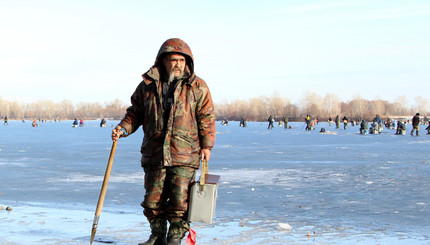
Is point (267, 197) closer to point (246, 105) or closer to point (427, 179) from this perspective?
point (427, 179)

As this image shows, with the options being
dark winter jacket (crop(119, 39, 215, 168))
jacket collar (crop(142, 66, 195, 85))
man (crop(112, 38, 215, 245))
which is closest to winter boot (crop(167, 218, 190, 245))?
man (crop(112, 38, 215, 245))

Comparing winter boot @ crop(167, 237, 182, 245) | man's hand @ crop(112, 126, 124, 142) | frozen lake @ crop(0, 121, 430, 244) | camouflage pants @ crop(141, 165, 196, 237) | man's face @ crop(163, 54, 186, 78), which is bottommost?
frozen lake @ crop(0, 121, 430, 244)

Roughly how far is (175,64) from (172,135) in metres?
0.58

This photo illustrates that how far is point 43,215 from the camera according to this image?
593 cm

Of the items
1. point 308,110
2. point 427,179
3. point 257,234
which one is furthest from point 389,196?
point 308,110

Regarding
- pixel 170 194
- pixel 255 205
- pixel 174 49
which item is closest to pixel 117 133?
pixel 170 194

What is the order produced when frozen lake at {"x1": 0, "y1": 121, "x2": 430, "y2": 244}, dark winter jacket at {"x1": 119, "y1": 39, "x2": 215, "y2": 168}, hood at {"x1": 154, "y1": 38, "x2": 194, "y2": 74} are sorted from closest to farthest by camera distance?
dark winter jacket at {"x1": 119, "y1": 39, "x2": 215, "y2": 168}
hood at {"x1": 154, "y1": 38, "x2": 194, "y2": 74}
frozen lake at {"x1": 0, "y1": 121, "x2": 430, "y2": 244}

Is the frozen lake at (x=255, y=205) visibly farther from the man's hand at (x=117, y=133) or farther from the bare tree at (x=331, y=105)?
the bare tree at (x=331, y=105)

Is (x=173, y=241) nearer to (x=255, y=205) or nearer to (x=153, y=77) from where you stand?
(x=153, y=77)

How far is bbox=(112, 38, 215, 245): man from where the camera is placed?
14.2 feet

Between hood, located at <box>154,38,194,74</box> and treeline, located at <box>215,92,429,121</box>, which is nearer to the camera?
hood, located at <box>154,38,194,74</box>

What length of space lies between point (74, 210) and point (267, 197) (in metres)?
2.60

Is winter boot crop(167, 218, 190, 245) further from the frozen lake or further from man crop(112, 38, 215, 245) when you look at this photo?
the frozen lake

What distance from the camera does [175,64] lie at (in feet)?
14.8
